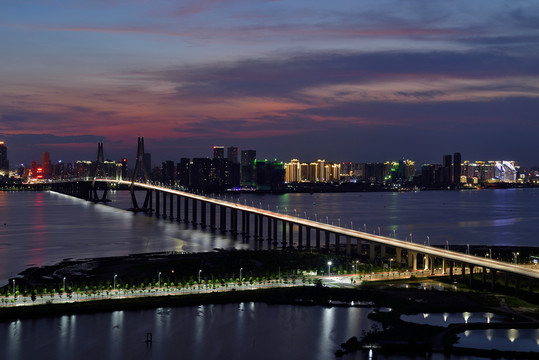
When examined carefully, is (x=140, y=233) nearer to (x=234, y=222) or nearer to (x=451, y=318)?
(x=234, y=222)

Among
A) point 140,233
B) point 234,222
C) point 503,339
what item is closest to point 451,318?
point 503,339

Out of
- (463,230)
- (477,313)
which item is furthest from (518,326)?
(463,230)

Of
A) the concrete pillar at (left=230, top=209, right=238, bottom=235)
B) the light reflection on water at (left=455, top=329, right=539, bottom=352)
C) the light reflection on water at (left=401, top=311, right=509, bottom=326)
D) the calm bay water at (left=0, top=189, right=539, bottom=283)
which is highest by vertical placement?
the concrete pillar at (left=230, top=209, right=238, bottom=235)

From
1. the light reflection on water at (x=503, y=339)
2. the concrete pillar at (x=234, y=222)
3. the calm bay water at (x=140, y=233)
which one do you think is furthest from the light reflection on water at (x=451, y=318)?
the concrete pillar at (x=234, y=222)

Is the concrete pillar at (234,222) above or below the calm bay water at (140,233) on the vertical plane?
above

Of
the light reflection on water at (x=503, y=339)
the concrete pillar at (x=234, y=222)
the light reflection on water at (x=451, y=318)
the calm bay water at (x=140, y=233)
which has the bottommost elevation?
the calm bay water at (x=140, y=233)

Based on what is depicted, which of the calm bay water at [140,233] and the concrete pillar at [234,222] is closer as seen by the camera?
the calm bay water at [140,233]

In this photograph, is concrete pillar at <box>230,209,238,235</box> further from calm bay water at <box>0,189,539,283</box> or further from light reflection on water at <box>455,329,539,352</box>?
light reflection on water at <box>455,329,539,352</box>

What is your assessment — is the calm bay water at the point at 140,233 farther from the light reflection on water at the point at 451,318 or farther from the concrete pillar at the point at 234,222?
the light reflection on water at the point at 451,318

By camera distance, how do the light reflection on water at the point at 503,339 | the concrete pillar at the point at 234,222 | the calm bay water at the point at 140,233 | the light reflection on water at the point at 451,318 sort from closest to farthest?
the light reflection on water at the point at 503,339 → the light reflection on water at the point at 451,318 → the calm bay water at the point at 140,233 → the concrete pillar at the point at 234,222

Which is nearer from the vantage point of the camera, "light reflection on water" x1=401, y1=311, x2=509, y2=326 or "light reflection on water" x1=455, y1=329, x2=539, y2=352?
"light reflection on water" x1=455, y1=329, x2=539, y2=352

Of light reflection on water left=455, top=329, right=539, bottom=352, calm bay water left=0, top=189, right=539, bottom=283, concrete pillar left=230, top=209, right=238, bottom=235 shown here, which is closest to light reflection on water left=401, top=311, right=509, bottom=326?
light reflection on water left=455, top=329, right=539, bottom=352
